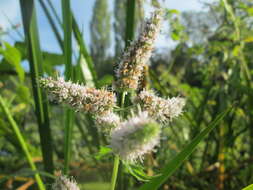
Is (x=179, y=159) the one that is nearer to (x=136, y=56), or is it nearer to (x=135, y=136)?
(x=135, y=136)

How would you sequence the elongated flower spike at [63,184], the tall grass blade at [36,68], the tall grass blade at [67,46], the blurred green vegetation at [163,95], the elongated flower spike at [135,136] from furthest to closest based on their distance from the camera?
the blurred green vegetation at [163,95] → the tall grass blade at [36,68] → the tall grass blade at [67,46] → the elongated flower spike at [63,184] → the elongated flower spike at [135,136]

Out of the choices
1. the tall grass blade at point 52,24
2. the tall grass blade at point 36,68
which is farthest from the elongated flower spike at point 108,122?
the tall grass blade at point 52,24

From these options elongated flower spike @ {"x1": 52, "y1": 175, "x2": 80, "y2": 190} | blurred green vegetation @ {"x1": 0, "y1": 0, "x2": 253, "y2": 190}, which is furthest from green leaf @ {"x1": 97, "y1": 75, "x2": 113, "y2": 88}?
elongated flower spike @ {"x1": 52, "y1": 175, "x2": 80, "y2": 190}

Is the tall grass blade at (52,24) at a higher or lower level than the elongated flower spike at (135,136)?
higher

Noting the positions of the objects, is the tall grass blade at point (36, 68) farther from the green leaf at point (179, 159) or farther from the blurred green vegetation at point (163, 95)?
the green leaf at point (179, 159)

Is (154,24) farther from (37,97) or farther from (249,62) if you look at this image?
(249,62)

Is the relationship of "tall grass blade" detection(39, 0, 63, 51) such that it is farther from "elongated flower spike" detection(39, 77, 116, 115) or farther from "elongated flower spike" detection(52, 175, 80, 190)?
"elongated flower spike" detection(52, 175, 80, 190)
